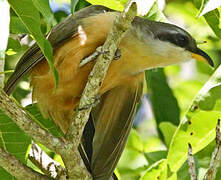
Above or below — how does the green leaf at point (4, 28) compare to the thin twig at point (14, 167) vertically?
above

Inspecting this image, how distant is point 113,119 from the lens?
402 centimetres

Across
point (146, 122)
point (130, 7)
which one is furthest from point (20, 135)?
point (146, 122)

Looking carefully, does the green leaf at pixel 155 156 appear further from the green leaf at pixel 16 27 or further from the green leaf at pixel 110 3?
the green leaf at pixel 16 27

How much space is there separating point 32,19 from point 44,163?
48.1 inches

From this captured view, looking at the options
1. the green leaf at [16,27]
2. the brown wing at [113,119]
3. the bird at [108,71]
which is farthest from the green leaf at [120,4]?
the brown wing at [113,119]

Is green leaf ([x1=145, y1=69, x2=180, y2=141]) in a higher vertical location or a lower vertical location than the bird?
lower

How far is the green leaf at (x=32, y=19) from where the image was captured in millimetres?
2670

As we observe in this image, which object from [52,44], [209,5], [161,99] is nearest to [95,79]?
[209,5]

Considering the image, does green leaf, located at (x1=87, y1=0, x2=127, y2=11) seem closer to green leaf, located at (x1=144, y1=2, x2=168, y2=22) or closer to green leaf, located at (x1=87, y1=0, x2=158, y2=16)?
green leaf, located at (x1=87, y1=0, x2=158, y2=16)

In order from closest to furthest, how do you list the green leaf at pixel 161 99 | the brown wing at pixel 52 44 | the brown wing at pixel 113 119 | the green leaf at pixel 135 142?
the brown wing at pixel 52 44 < the brown wing at pixel 113 119 < the green leaf at pixel 135 142 < the green leaf at pixel 161 99

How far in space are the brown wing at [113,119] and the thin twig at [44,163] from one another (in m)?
0.48

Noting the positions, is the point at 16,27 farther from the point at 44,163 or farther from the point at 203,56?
the point at 203,56

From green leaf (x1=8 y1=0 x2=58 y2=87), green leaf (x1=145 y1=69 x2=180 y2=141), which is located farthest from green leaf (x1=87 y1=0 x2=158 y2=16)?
green leaf (x1=145 y1=69 x2=180 y2=141)

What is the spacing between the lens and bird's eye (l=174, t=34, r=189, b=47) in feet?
12.4
